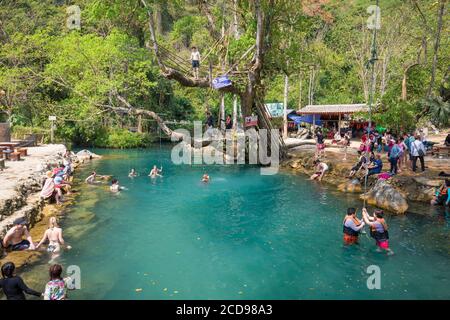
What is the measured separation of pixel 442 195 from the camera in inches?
591

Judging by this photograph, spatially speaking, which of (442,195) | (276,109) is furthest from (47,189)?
(276,109)

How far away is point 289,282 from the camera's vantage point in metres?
9.04

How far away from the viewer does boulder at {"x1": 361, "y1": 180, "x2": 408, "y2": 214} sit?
48.3 feet

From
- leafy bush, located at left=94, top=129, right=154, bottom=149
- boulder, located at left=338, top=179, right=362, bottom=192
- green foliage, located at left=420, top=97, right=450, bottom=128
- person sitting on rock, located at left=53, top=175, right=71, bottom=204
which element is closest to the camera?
person sitting on rock, located at left=53, top=175, right=71, bottom=204

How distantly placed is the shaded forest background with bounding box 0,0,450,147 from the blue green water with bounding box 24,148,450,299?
998 cm

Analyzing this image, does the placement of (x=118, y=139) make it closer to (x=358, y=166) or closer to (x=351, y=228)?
(x=358, y=166)

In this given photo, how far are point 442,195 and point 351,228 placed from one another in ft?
20.9

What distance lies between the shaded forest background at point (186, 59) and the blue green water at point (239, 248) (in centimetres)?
998

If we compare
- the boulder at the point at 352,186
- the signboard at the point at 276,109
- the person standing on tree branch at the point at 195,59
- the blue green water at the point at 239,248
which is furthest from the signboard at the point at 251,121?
the signboard at the point at 276,109

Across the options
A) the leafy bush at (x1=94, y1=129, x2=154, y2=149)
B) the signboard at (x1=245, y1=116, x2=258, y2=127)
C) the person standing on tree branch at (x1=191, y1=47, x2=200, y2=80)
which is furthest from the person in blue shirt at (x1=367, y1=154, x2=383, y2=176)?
the leafy bush at (x1=94, y1=129, x2=154, y2=149)

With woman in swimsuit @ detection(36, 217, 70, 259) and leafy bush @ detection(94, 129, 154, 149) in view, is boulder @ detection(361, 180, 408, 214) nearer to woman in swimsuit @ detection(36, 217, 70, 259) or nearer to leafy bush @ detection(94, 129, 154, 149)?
woman in swimsuit @ detection(36, 217, 70, 259)

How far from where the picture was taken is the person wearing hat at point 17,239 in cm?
1001

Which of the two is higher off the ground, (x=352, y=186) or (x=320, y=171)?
(x=320, y=171)

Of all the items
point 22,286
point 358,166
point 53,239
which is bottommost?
point 53,239
